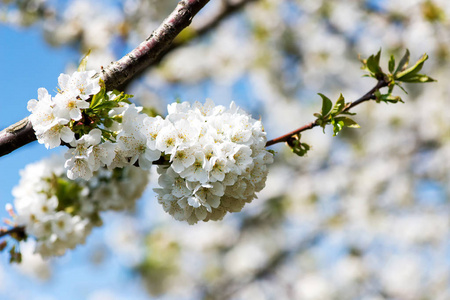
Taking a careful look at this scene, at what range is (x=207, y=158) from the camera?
105cm

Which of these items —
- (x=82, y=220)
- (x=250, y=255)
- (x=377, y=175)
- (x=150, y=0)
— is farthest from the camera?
(x=250, y=255)

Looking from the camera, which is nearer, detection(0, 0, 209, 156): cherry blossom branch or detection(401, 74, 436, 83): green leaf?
detection(0, 0, 209, 156): cherry blossom branch

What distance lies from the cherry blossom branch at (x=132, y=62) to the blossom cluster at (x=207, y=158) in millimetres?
143

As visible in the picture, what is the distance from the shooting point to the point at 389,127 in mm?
6453

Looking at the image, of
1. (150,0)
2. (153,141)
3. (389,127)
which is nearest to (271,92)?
(389,127)

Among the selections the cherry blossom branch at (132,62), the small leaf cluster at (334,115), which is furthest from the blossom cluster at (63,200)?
the small leaf cluster at (334,115)

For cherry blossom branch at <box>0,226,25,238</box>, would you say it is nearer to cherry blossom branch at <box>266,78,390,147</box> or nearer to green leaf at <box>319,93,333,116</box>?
cherry blossom branch at <box>266,78,390,147</box>

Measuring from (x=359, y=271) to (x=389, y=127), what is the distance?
2.51 m

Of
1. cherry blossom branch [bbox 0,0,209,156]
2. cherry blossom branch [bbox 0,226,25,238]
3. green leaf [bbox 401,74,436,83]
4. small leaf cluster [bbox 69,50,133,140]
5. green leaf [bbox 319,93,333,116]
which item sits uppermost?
cherry blossom branch [bbox 0,226,25,238]

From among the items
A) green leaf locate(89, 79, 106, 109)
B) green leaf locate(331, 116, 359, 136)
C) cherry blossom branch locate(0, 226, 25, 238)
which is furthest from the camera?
cherry blossom branch locate(0, 226, 25, 238)

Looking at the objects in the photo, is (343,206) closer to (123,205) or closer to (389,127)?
(389,127)

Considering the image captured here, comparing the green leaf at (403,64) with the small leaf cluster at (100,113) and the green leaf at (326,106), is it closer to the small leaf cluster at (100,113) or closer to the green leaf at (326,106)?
the green leaf at (326,106)

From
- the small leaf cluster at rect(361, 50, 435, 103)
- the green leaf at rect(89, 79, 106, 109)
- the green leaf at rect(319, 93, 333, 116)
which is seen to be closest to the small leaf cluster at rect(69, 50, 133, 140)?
the green leaf at rect(89, 79, 106, 109)

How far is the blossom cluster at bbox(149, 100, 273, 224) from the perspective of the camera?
1.03 m
